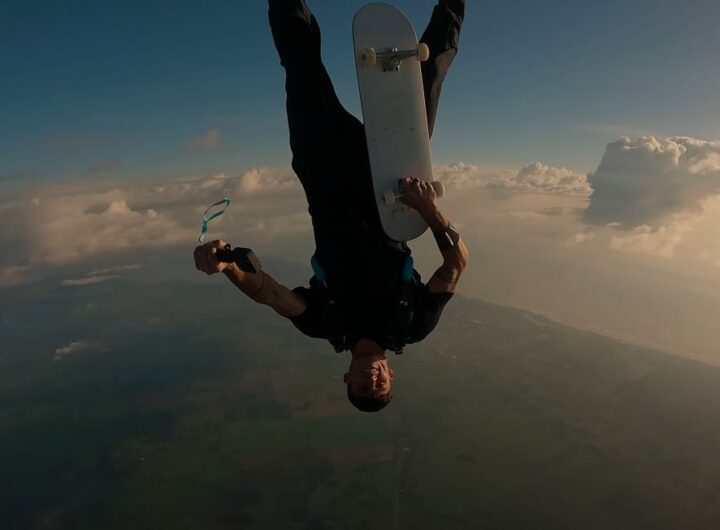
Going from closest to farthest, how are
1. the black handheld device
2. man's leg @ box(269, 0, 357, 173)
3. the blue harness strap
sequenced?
the black handheld device, the blue harness strap, man's leg @ box(269, 0, 357, 173)

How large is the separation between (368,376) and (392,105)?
3259 millimetres

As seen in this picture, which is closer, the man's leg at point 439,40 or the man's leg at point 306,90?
the man's leg at point 306,90

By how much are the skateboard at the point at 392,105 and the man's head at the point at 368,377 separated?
1.36 m

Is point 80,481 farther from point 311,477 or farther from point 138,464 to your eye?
point 311,477

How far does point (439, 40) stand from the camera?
600cm

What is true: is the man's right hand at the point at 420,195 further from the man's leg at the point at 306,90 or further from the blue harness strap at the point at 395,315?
the man's leg at the point at 306,90

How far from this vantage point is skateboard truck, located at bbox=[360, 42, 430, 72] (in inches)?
218

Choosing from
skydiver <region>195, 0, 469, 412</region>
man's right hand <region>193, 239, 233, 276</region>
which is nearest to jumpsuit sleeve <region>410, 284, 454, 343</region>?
skydiver <region>195, 0, 469, 412</region>

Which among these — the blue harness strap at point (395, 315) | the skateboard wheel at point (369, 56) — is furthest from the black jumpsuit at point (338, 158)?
the skateboard wheel at point (369, 56)

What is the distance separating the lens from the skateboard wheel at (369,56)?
5426 millimetres

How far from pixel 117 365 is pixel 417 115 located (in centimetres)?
15851

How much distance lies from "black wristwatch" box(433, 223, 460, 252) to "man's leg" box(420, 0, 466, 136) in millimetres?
1914

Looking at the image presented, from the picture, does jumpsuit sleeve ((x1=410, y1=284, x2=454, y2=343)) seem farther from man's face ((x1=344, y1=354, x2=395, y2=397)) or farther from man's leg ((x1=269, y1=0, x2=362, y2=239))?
man's leg ((x1=269, y1=0, x2=362, y2=239))

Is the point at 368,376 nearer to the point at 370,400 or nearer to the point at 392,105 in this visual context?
the point at 370,400
